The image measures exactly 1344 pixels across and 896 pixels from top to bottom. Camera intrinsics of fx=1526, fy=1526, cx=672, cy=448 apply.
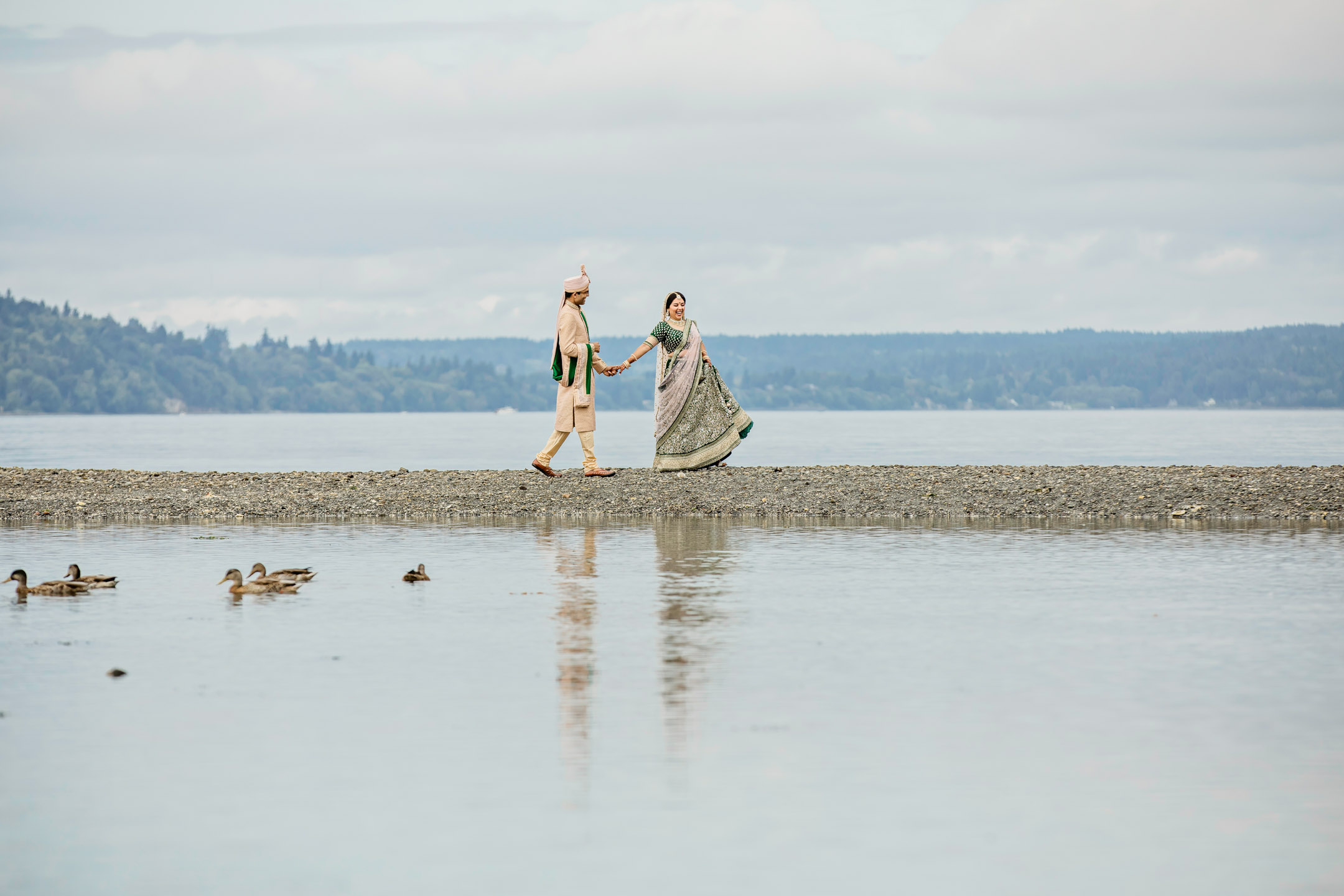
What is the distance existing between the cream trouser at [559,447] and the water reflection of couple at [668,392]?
0.07ft

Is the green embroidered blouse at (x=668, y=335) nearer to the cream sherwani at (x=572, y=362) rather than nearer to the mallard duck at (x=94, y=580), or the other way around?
the cream sherwani at (x=572, y=362)

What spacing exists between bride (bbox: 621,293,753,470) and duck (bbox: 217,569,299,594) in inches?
487

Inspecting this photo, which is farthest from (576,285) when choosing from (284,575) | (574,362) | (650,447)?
(650,447)

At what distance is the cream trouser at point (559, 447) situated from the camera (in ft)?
80.7

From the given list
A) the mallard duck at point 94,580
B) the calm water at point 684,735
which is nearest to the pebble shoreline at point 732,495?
the calm water at point 684,735

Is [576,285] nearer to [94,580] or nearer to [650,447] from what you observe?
[94,580]

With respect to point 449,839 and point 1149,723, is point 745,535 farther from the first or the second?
point 449,839

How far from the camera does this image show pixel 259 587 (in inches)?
530

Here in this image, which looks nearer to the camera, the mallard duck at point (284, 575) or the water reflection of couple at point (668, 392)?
the mallard duck at point (284, 575)

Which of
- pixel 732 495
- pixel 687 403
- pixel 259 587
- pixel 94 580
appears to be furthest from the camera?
pixel 687 403

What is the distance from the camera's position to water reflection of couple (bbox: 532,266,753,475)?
24531mm

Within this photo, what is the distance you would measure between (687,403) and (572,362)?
7.58 feet

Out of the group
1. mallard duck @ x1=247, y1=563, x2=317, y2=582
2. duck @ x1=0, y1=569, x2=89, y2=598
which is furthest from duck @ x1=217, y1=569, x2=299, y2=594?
duck @ x1=0, y1=569, x2=89, y2=598

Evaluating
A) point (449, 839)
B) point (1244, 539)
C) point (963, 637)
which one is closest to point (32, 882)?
point (449, 839)
